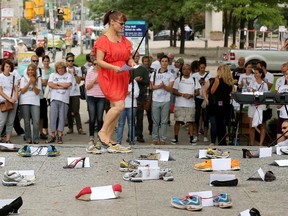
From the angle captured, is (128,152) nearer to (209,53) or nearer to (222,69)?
(222,69)

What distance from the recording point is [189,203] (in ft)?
24.8

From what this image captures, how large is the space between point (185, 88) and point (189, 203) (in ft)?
22.0

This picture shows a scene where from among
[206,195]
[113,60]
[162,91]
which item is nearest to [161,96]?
[162,91]

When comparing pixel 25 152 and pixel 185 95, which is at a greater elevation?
pixel 185 95

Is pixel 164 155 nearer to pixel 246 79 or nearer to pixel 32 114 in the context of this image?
pixel 32 114

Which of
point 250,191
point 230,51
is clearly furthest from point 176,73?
point 230,51

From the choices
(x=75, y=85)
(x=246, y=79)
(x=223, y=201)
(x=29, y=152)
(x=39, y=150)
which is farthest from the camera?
(x=246, y=79)

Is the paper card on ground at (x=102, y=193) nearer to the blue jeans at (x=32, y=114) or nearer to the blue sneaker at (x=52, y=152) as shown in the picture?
the blue sneaker at (x=52, y=152)

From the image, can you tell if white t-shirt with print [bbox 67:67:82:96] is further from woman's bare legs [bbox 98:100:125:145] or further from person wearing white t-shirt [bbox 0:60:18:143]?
woman's bare legs [bbox 98:100:125:145]

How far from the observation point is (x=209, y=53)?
163 ft

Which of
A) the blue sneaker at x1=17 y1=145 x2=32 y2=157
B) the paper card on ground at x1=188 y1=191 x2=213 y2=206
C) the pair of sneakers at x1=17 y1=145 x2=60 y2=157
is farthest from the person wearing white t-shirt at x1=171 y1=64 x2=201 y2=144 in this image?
the paper card on ground at x1=188 y1=191 x2=213 y2=206

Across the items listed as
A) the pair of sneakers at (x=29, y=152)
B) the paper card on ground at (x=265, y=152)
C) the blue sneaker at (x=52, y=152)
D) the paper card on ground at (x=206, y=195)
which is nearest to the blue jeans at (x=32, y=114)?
the pair of sneakers at (x=29, y=152)

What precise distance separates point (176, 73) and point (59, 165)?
7.08 m

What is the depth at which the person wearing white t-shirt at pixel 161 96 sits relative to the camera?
13.8 metres
